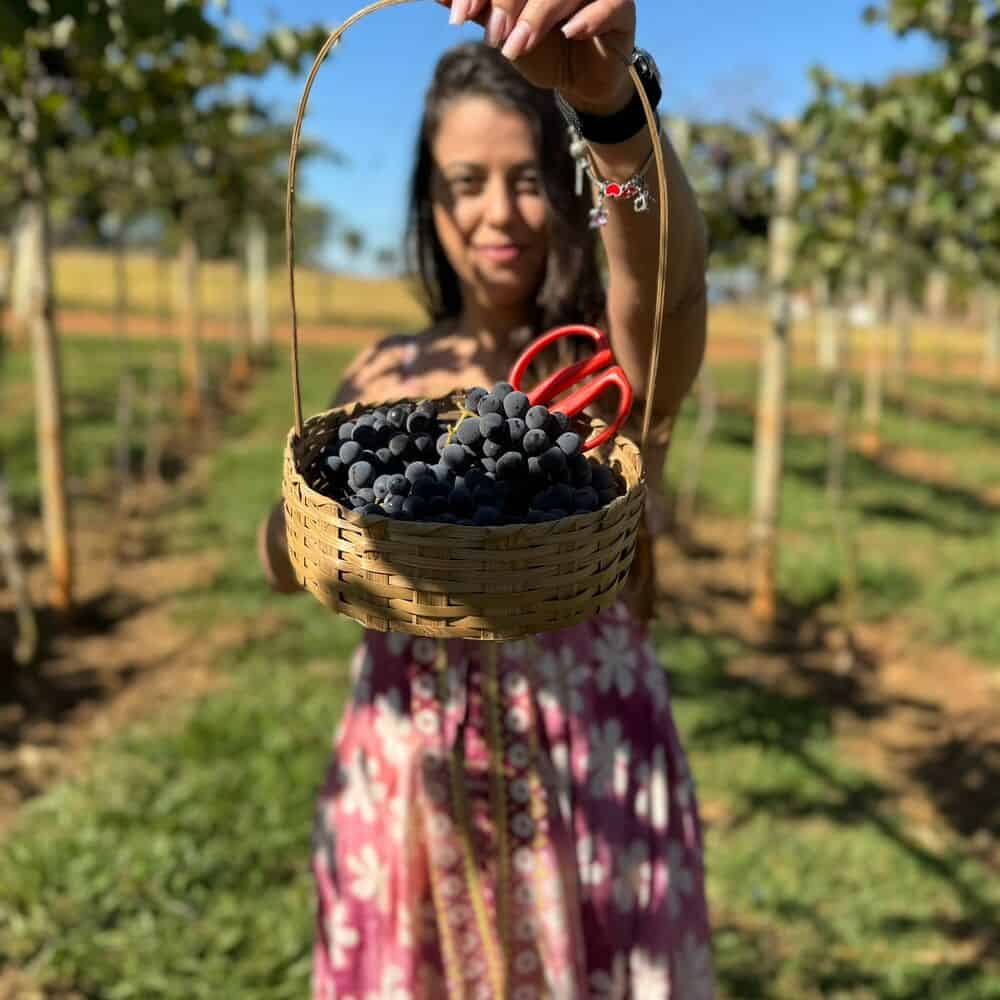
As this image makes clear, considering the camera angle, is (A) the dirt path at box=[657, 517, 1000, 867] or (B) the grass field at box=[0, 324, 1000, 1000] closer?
(B) the grass field at box=[0, 324, 1000, 1000]

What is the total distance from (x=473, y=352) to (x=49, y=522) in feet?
11.9

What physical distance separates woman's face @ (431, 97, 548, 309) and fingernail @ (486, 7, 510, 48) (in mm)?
395

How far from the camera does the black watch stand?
99 centimetres

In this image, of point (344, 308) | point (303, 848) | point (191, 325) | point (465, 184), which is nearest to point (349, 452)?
point (465, 184)

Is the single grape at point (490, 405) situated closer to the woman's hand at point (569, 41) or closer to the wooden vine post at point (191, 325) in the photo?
the woman's hand at point (569, 41)

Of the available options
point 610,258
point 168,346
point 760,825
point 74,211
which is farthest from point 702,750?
point 168,346

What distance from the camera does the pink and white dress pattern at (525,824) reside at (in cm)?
145

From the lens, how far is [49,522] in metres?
4.54

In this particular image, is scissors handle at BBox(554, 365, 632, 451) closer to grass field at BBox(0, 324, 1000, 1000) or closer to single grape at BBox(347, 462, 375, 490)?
single grape at BBox(347, 462, 375, 490)

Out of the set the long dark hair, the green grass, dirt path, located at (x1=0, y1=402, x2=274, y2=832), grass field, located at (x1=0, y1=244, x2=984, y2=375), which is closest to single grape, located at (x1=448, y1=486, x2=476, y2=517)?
the long dark hair

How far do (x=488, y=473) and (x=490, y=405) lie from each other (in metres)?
0.07

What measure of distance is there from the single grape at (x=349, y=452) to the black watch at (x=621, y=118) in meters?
0.40

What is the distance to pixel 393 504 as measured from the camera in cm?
95

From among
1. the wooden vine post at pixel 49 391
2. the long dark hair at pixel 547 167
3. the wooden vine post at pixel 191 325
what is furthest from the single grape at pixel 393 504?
the wooden vine post at pixel 191 325
